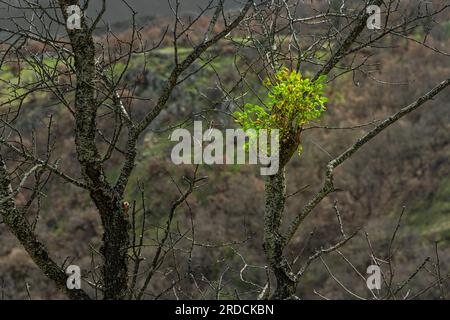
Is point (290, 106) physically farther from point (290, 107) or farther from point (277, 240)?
point (277, 240)

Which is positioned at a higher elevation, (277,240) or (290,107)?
(290,107)

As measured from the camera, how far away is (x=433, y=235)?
21.8 meters

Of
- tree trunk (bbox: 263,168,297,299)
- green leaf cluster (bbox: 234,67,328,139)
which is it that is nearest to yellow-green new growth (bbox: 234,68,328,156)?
green leaf cluster (bbox: 234,67,328,139)

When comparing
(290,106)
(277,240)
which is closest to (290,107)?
(290,106)

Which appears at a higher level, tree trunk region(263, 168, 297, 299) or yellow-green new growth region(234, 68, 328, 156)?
yellow-green new growth region(234, 68, 328, 156)

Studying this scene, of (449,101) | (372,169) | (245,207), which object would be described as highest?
(449,101)

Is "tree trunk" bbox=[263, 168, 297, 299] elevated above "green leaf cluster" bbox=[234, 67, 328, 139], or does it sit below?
below

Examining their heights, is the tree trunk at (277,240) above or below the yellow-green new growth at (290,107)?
below

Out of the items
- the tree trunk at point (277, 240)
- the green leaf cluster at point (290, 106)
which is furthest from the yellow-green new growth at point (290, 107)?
the tree trunk at point (277, 240)

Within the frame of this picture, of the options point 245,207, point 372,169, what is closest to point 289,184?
point 245,207

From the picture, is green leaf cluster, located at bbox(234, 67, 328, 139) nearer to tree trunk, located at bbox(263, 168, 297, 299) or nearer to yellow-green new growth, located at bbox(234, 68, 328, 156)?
yellow-green new growth, located at bbox(234, 68, 328, 156)

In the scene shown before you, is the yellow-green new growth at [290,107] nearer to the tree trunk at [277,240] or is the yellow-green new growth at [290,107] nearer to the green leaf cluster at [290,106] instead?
the green leaf cluster at [290,106]
